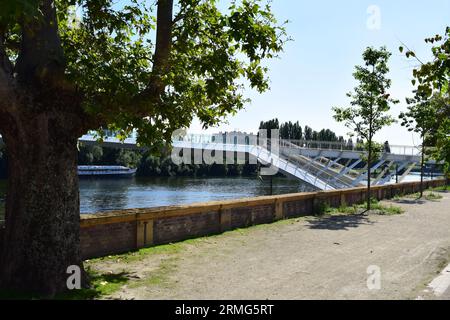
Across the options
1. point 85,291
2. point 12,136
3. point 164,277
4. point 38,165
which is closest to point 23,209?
point 38,165

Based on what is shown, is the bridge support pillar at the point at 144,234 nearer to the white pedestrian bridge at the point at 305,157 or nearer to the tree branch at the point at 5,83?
the tree branch at the point at 5,83

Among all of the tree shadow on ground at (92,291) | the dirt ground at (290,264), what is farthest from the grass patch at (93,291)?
the dirt ground at (290,264)

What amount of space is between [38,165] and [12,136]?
0.65m

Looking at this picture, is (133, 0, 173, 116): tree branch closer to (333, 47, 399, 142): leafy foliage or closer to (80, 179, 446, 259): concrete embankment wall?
(80, 179, 446, 259): concrete embankment wall

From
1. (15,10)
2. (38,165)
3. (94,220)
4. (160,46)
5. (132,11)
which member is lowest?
(94,220)

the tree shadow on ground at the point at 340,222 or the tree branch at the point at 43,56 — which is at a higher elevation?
the tree branch at the point at 43,56

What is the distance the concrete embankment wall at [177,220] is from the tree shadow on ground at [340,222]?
3.21ft

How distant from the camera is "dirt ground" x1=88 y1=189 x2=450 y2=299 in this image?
23.4 feet

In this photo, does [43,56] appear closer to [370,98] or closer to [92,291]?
[92,291]

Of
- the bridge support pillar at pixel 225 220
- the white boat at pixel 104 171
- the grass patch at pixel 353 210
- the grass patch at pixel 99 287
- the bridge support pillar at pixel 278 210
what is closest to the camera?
the grass patch at pixel 99 287

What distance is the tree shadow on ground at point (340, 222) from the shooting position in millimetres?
14220

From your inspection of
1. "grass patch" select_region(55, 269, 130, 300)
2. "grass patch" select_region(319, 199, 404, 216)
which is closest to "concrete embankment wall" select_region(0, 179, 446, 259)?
"grass patch" select_region(319, 199, 404, 216)

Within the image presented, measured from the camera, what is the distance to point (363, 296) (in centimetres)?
700

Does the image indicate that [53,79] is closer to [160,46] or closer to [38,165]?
[38,165]
